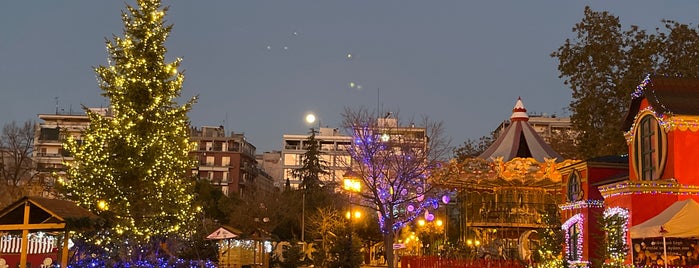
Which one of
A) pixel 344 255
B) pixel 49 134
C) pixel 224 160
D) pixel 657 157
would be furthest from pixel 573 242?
pixel 49 134

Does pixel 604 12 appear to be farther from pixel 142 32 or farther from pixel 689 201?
pixel 142 32

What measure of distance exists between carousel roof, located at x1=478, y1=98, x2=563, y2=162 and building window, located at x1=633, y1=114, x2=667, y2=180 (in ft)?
43.1

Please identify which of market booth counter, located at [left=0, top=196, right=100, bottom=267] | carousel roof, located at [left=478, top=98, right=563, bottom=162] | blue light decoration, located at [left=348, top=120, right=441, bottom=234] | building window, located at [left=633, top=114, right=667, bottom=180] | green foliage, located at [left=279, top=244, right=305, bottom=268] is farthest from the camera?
blue light decoration, located at [left=348, top=120, right=441, bottom=234]

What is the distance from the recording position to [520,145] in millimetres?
34781

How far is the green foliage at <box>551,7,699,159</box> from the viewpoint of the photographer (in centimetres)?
3123

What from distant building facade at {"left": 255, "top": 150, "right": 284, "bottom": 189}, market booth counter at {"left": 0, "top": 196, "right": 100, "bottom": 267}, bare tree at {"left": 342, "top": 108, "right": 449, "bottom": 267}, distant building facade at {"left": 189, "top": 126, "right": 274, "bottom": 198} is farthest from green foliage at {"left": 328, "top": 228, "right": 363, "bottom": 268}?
distant building facade at {"left": 255, "top": 150, "right": 284, "bottom": 189}

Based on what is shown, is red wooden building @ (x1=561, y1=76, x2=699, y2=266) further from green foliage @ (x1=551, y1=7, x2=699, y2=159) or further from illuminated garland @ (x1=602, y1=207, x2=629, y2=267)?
green foliage @ (x1=551, y1=7, x2=699, y2=159)

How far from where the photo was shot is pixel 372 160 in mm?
36000

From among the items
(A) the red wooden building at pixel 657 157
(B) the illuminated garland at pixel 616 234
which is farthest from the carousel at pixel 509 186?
(B) the illuminated garland at pixel 616 234

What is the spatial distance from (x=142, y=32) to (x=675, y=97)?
17.4 meters

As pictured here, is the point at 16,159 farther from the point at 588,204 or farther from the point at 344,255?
the point at 588,204

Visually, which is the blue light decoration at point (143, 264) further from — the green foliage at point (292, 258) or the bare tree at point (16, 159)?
the bare tree at point (16, 159)

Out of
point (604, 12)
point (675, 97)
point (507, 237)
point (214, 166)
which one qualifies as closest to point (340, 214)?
point (507, 237)

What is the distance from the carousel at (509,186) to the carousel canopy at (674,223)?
1272 cm
